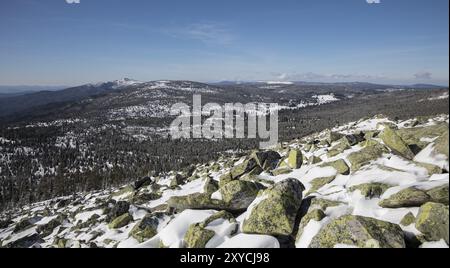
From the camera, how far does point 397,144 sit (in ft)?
68.7

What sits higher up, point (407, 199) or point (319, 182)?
point (407, 199)

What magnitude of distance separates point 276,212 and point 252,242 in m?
2.31

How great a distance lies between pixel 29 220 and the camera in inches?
2468

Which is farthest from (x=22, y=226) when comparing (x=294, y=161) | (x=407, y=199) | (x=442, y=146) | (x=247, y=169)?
(x=442, y=146)

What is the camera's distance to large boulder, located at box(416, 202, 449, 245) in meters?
10.7

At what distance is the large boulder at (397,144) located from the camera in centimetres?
2008

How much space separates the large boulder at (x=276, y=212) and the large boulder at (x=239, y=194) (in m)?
3.47

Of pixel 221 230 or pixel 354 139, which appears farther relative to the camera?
pixel 354 139

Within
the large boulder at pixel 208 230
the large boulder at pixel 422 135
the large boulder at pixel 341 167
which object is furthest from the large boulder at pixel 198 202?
the large boulder at pixel 422 135

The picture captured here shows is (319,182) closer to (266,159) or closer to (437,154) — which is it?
(437,154)

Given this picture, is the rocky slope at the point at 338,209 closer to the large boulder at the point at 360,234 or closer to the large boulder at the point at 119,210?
the large boulder at the point at 360,234
